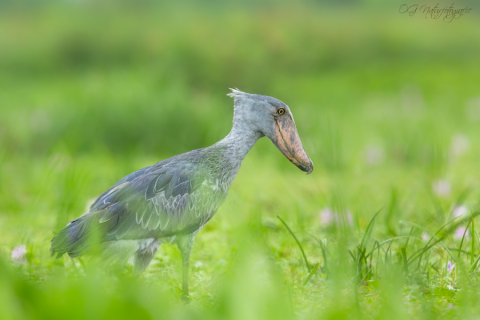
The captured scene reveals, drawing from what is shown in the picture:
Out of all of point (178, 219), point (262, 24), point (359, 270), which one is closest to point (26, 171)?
point (178, 219)

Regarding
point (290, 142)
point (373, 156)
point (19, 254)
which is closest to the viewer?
point (19, 254)

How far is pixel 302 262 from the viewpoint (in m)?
2.35

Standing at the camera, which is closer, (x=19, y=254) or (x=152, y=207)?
(x=19, y=254)

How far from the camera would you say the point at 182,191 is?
6.95 feet

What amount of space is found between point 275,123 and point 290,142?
0.32ft

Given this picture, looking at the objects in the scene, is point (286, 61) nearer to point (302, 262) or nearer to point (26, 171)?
point (26, 171)

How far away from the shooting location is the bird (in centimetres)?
201

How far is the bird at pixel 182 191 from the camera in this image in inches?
79.0

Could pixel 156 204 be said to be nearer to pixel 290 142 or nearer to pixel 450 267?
pixel 290 142

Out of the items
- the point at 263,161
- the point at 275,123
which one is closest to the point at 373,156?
the point at 263,161

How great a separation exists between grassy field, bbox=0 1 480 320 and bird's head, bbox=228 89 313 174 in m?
0.13

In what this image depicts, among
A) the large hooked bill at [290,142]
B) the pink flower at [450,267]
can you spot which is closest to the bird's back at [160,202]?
the large hooked bill at [290,142]

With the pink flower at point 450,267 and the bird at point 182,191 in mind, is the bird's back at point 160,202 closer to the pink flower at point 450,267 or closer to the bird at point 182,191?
the bird at point 182,191

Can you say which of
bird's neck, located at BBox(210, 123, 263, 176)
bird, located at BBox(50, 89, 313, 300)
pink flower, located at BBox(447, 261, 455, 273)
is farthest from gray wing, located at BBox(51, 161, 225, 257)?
pink flower, located at BBox(447, 261, 455, 273)
